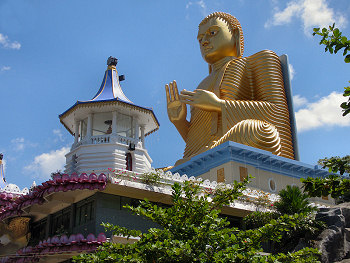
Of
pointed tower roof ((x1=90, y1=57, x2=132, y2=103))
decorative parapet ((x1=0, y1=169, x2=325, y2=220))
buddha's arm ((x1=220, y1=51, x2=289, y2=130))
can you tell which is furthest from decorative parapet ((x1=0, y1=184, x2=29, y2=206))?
buddha's arm ((x1=220, y1=51, x2=289, y2=130))

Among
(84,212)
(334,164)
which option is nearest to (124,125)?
(84,212)

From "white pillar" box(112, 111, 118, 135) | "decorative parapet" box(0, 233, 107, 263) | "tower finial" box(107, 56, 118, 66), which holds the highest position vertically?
"tower finial" box(107, 56, 118, 66)

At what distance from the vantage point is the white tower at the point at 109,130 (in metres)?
24.5

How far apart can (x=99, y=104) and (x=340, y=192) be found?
18.5 meters

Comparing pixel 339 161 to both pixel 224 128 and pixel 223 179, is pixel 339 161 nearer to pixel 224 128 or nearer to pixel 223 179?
pixel 223 179

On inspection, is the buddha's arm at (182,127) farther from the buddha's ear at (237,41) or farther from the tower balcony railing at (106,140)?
the buddha's ear at (237,41)

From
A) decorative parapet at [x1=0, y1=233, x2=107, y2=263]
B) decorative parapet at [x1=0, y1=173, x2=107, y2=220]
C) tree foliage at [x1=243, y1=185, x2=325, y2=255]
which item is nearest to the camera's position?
decorative parapet at [x1=0, y1=233, x2=107, y2=263]

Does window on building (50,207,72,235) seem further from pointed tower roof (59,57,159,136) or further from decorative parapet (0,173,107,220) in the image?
pointed tower roof (59,57,159,136)

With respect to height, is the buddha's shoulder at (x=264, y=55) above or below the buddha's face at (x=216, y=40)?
below

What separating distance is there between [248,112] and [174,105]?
446 cm

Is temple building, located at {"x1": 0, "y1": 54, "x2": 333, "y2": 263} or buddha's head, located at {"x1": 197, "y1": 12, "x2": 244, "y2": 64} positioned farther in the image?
buddha's head, located at {"x1": 197, "y1": 12, "x2": 244, "y2": 64}

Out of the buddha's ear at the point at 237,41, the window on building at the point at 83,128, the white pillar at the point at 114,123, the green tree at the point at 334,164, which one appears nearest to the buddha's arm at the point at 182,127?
the white pillar at the point at 114,123

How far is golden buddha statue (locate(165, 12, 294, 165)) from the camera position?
986 inches

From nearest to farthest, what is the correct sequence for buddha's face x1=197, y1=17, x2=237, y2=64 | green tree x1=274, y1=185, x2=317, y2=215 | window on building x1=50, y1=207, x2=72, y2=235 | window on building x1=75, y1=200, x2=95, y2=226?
window on building x1=75, y1=200, x2=95, y2=226 → green tree x1=274, y1=185, x2=317, y2=215 → window on building x1=50, y1=207, x2=72, y2=235 → buddha's face x1=197, y1=17, x2=237, y2=64
